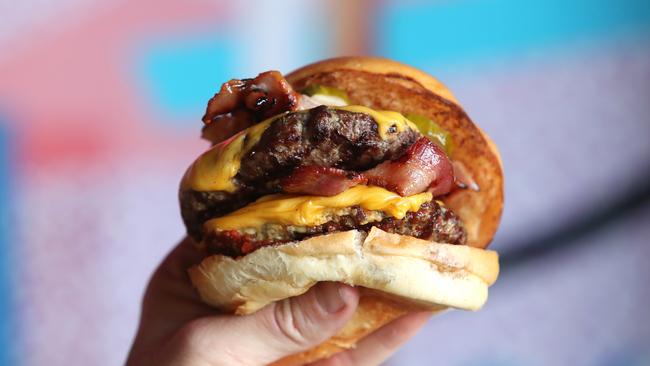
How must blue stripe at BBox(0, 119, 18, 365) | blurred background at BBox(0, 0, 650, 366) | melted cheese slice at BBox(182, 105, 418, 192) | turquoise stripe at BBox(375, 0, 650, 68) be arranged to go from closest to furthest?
melted cheese slice at BBox(182, 105, 418, 192)
blue stripe at BBox(0, 119, 18, 365)
blurred background at BBox(0, 0, 650, 366)
turquoise stripe at BBox(375, 0, 650, 68)

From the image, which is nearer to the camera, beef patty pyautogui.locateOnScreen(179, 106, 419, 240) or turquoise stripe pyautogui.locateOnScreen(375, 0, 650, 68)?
beef patty pyautogui.locateOnScreen(179, 106, 419, 240)

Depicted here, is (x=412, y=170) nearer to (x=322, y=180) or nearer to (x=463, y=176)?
(x=322, y=180)

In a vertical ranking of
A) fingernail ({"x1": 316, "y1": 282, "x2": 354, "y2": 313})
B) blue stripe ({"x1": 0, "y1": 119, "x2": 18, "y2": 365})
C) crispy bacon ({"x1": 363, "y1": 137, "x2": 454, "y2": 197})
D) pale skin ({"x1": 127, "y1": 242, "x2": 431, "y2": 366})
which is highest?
crispy bacon ({"x1": 363, "y1": 137, "x2": 454, "y2": 197})

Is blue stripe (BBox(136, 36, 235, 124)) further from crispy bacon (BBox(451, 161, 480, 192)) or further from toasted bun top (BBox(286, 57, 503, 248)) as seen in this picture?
crispy bacon (BBox(451, 161, 480, 192))

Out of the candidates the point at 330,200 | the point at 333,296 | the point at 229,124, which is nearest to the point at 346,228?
the point at 330,200

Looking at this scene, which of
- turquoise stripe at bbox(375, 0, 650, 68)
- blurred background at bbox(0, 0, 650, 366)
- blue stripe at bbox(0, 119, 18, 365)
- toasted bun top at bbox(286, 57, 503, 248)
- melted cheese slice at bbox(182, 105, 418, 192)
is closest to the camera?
melted cheese slice at bbox(182, 105, 418, 192)

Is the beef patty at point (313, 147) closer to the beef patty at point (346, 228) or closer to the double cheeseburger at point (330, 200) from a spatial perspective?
the double cheeseburger at point (330, 200)

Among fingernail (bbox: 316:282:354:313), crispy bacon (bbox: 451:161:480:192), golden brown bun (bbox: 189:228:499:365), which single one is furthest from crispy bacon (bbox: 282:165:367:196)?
crispy bacon (bbox: 451:161:480:192)

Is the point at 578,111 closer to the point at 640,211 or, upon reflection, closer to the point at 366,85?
the point at 640,211

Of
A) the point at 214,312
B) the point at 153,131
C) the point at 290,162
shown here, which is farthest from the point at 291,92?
→ the point at 153,131
